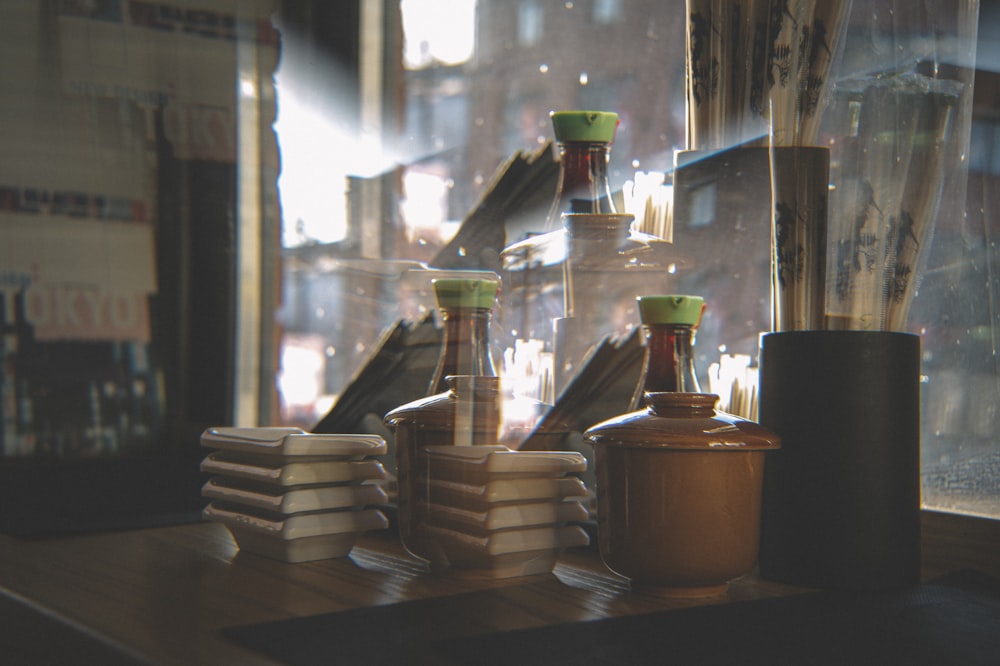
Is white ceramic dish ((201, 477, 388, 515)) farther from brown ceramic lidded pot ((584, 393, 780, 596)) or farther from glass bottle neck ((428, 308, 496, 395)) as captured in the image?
brown ceramic lidded pot ((584, 393, 780, 596))

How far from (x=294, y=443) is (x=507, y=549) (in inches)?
7.8

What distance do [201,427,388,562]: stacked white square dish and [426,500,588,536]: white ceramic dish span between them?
0.33 ft

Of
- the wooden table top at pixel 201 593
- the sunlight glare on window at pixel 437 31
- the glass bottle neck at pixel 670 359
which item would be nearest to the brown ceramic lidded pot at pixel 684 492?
the wooden table top at pixel 201 593

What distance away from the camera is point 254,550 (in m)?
0.85

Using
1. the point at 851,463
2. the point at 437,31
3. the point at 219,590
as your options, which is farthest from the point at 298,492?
the point at 437,31

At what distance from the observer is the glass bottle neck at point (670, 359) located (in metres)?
0.84

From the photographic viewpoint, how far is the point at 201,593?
70 centimetres

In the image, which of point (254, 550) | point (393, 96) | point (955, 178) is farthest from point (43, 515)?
point (393, 96)

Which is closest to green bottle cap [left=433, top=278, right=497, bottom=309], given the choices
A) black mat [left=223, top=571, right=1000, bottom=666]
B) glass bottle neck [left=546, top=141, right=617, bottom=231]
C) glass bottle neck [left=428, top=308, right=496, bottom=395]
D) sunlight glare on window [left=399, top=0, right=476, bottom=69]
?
glass bottle neck [left=428, top=308, right=496, bottom=395]

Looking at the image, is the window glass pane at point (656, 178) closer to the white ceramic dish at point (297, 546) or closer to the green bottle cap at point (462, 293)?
the green bottle cap at point (462, 293)

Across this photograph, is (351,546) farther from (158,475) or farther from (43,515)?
(158,475)

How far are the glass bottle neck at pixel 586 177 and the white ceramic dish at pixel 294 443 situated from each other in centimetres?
29

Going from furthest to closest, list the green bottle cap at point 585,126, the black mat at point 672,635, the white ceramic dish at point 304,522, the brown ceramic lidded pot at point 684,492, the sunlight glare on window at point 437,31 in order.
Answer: the sunlight glare on window at point 437,31 → the green bottle cap at point 585,126 → the white ceramic dish at point 304,522 → the brown ceramic lidded pot at point 684,492 → the black mat at point 672,635

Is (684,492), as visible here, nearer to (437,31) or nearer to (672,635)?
(672,635)
